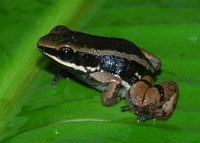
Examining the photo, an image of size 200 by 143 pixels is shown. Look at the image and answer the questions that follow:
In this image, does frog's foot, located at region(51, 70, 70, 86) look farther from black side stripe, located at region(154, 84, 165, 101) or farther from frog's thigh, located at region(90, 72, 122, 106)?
black side stripe, located at region(154, 84, 165, 101)

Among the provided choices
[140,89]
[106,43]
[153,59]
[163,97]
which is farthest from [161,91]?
[106,43]

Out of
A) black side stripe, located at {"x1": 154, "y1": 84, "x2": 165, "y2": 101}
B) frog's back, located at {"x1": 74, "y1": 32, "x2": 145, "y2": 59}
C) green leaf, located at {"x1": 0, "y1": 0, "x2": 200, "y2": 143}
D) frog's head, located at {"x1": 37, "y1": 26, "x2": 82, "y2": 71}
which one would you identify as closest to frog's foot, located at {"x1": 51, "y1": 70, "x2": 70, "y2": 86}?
green leaf, located at {"x1": 0, "y1": 0, "x2": 200, "y2": 143}

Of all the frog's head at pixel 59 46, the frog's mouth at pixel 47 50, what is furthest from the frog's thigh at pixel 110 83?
the frog's mouth at pixel 47 50

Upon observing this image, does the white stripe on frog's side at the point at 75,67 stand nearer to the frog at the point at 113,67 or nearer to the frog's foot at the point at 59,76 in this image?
the frog at the point at 113,67

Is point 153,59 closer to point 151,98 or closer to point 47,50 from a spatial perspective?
point 151,98

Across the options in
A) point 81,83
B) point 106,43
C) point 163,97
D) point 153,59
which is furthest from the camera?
point 81,83
